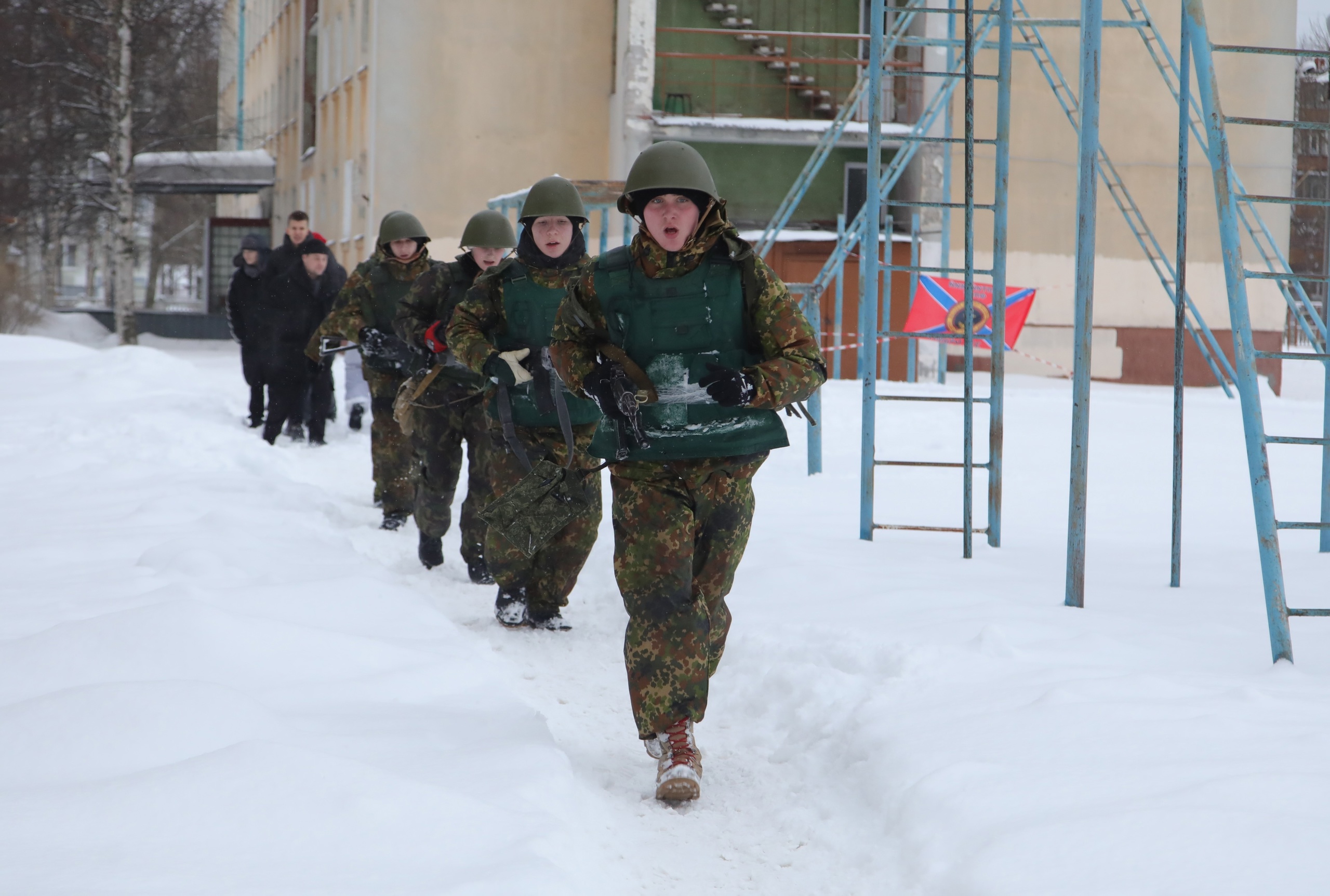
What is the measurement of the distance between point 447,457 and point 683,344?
3.31 meters

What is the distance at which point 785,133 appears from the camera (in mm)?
21594

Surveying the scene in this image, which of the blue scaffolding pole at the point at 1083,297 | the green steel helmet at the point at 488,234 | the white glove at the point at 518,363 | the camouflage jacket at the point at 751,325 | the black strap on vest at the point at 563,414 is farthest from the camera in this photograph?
the green steel helmet at the point at 488,234

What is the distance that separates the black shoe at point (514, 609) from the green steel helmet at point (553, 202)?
5.06 ft

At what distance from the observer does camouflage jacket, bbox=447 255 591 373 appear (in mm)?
5469

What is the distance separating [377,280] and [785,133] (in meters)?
14.6

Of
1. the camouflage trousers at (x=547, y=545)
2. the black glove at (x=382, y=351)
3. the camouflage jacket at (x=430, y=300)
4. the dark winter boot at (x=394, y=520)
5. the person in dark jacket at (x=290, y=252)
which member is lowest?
the dark winter boot at (x=394, y=520)

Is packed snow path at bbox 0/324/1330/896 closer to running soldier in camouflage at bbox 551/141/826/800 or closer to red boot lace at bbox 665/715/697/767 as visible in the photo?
red boot lace at bbox 665/715/697/767

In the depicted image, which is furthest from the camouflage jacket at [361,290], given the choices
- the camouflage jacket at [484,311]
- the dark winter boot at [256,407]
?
the dark winter boot at [256,407]

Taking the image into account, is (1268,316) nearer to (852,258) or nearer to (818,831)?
(852,258)

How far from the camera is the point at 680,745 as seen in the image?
12.4ft

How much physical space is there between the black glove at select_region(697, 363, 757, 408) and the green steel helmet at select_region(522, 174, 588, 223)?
2009mm

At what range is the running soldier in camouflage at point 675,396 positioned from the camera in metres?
3.72

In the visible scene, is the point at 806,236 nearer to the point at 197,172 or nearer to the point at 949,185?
the point at 949,185

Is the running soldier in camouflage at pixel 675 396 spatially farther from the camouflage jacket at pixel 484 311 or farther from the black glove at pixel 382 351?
the black glove at pixel 382 351
